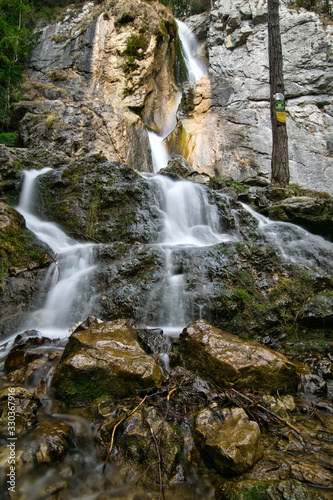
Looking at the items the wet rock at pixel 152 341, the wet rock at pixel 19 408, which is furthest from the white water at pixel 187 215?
the wet rock at pixel 19 408

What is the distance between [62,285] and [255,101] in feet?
46.2

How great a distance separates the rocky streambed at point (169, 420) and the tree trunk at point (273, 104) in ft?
22.2

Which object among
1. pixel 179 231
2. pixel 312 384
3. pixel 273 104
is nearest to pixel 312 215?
pixel 179 231

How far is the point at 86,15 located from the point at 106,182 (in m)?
Answer: 16.1

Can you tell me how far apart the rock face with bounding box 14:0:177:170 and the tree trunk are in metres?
5.61

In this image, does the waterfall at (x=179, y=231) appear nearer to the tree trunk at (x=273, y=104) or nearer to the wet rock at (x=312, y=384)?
the wet rock at (x=312, y=384)

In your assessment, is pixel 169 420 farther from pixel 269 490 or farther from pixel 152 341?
pixel 152 341

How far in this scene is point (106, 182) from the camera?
22.4 ft

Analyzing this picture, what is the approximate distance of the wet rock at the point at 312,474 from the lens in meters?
1.60

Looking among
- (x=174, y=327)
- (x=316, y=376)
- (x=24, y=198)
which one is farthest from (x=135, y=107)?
(x=316, y=376)

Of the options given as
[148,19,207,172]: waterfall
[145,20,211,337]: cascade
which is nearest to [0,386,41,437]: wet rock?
[145,20,211,337]: cascade

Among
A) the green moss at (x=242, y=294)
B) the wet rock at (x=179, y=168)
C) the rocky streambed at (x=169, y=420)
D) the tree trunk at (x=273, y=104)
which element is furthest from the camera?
the wet rock at (x=179, y=168)

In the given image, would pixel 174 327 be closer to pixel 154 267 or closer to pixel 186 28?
pixel 154 267

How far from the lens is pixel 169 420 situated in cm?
212
